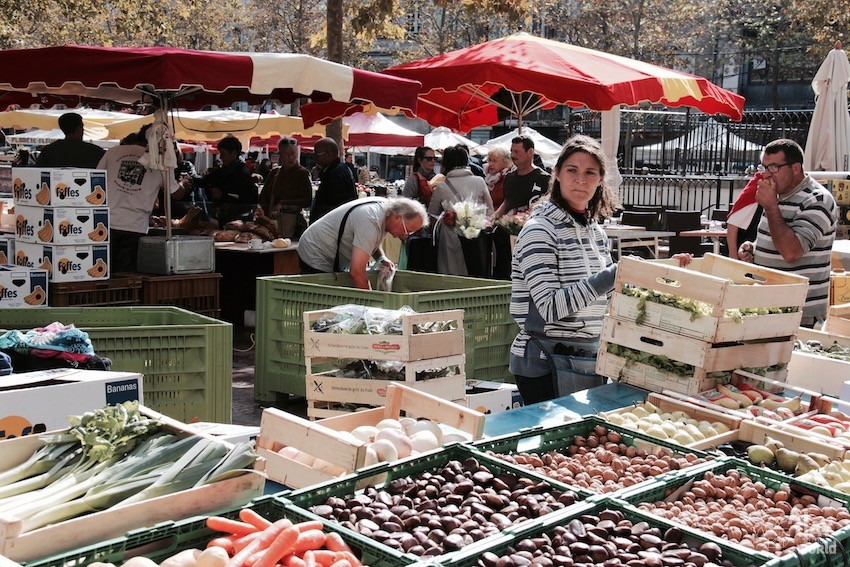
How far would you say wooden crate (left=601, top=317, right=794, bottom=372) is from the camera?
4215 mm

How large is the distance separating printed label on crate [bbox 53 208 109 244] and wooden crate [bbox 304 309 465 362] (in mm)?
3227

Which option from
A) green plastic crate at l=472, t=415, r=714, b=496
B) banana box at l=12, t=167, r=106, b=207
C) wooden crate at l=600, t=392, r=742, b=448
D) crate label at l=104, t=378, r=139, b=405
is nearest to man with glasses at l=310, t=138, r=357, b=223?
banana box at l=12, t=167, r=106, b=207

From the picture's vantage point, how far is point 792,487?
3051mm

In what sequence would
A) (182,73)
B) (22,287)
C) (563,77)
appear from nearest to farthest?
1. (22,287)
2. (182,73)
3. (563,77)

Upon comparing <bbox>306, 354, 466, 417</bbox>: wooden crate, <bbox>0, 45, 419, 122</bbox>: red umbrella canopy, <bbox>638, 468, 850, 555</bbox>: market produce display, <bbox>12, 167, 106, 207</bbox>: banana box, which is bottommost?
<bbox>306, 354, 466, 417</bbox>: wooden crate

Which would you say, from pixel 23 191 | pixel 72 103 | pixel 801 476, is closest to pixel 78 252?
pixel 23 191

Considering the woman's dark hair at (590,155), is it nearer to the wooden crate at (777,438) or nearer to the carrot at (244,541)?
the wooden crate at (777,438)

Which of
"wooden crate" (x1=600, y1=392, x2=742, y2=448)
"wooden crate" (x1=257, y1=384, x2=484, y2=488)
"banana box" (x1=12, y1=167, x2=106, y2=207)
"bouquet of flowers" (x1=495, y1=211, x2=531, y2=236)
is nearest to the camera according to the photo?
"wooden crate" (x1=257, y1=384, x2=484, y2=488)

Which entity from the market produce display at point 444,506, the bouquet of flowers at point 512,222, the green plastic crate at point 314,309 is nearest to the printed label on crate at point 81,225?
the green plastic crate at point 314,309

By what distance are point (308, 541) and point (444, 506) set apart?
1.68 ft

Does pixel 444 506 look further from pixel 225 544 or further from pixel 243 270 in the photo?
pixel 243 270

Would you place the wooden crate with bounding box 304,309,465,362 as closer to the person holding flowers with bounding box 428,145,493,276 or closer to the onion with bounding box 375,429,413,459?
the onion with bounding box 375,429,413,459

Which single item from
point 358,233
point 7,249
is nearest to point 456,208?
point 358,233

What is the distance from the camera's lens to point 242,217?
11766 millimetres
